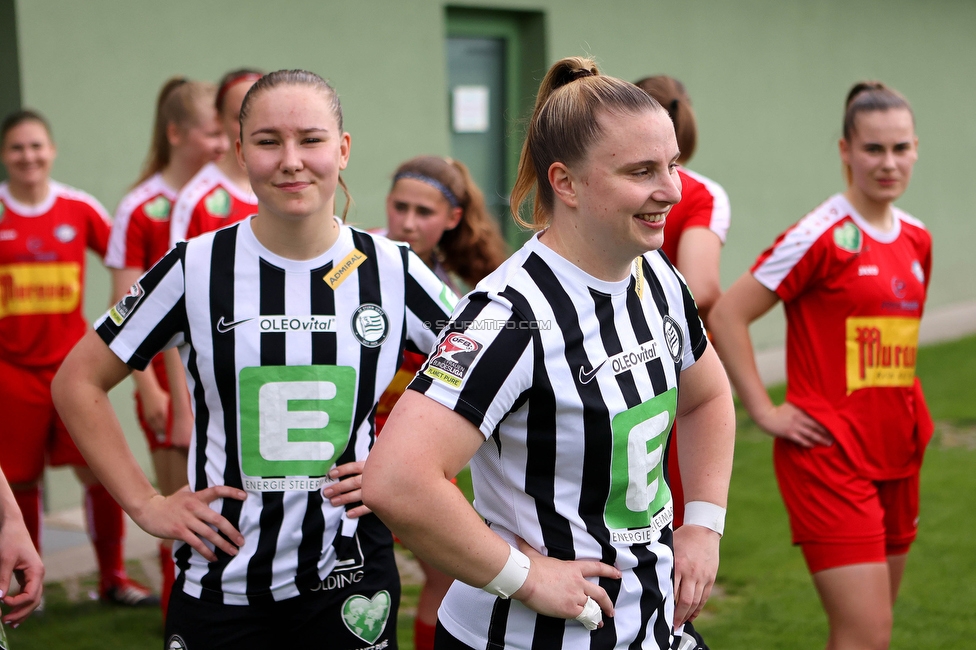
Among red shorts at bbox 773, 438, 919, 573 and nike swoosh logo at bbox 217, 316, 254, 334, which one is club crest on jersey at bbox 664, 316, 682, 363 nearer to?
nike swoosh logo at bbox 217, 316, 254, 334

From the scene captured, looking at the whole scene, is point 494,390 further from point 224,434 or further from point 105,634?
point 105,634

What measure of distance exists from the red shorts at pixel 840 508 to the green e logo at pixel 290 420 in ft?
5.97

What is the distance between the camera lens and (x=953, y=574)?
213 inches

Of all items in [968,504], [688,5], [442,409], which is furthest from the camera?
[688,5]

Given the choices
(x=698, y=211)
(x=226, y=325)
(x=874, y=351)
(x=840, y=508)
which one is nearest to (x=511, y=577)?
(x=226, y=325)

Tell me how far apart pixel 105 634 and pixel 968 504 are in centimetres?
500

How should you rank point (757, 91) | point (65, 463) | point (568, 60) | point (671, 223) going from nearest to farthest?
point (568, 60) → point (671, 223) → point (65, 463) → point (757, 91)

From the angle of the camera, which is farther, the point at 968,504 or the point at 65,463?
the point at 968,504

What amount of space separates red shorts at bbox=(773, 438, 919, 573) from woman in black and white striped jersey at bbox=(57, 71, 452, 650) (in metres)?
1.64

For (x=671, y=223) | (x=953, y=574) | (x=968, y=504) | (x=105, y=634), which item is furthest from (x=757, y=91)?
(x=105, y=634)

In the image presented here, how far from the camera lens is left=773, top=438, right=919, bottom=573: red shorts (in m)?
3.59

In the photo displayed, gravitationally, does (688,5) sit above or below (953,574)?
above

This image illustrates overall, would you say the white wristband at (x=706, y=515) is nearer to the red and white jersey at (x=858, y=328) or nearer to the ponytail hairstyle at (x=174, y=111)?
the red and white jersey at (x=858, y=328)

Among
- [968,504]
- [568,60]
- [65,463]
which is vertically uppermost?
[568,60]
